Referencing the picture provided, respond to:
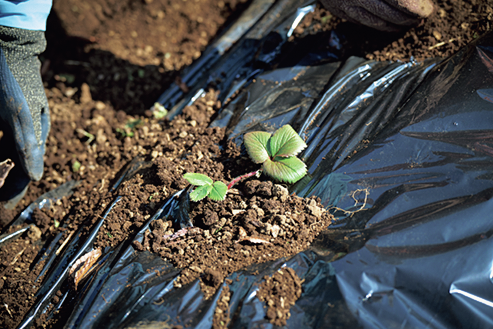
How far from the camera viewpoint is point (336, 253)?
1.23 metres

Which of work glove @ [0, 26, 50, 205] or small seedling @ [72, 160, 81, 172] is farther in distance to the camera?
small seedling @ [72, 160, 81, 172]

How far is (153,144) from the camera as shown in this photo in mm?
1986

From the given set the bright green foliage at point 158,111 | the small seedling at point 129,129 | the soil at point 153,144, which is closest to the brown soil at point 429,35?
the soil at point 153,144

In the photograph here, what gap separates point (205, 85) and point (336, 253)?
5.00ft

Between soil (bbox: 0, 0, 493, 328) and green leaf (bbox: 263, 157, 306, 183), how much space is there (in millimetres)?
68

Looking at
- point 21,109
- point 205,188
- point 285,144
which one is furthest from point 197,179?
point 21,109

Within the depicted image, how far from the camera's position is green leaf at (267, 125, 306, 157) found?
4.80ft

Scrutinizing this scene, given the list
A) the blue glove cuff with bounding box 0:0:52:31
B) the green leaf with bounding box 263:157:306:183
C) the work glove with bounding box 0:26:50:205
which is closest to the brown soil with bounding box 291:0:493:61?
the green leaf with bounding box 263:157:306:183

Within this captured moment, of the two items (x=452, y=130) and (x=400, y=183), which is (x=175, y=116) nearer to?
(x=400, y=183)

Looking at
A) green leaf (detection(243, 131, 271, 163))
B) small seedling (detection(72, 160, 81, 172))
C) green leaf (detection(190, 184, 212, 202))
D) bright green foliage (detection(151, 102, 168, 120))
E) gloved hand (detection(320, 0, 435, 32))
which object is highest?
gloved hand (detection(320, 0, 435, 32))

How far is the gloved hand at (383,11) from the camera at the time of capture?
172cm

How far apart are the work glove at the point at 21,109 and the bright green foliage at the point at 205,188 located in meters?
1.11

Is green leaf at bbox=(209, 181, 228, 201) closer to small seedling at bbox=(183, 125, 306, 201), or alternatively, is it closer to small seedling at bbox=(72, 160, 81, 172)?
small seedling at bbox=(183, 125, 306, 201)

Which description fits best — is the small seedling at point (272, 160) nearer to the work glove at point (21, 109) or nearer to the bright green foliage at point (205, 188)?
the bright green foliage at point (205, 188)
